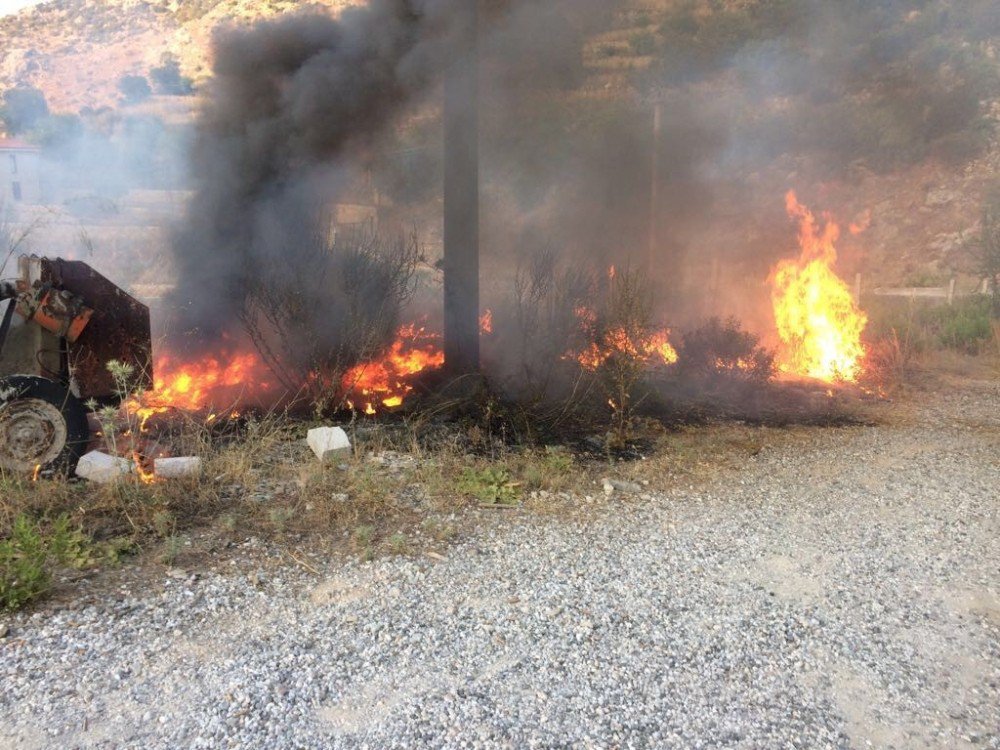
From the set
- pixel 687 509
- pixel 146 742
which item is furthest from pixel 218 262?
pixel 146 742

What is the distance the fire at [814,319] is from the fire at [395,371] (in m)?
4.68

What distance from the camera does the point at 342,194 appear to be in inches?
331

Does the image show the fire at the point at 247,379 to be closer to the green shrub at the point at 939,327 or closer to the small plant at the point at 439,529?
the small plant at the point at 439,529

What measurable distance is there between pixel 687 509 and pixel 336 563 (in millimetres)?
2282

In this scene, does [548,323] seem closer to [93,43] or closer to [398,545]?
[398,545]

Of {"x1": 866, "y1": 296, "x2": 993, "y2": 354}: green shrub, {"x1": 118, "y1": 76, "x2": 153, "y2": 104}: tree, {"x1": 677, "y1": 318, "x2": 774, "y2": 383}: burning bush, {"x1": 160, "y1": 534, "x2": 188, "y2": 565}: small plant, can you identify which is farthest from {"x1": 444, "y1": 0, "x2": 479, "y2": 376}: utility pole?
{"x1": 118, "y1": 76, "x2": 153, "y2": 104}: tree

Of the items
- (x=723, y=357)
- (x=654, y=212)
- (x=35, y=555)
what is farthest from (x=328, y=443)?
(x=654, y=212)

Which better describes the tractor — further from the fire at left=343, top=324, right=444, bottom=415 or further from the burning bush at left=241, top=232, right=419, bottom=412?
the fire at left=343, top=324, right=444, bottom=415

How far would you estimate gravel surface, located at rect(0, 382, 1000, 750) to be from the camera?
2.46m

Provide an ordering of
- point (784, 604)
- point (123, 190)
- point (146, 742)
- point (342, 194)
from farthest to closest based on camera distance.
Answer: point (123, 190) < point (342, 194) < point (784, 604) < point (146, 742)

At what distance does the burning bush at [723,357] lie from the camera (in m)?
8.33

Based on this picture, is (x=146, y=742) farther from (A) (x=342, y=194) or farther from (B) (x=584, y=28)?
(B) (x=584, y=28)

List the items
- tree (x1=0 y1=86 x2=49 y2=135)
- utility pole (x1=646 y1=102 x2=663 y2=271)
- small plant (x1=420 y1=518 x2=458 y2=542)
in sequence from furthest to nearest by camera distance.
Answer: tree (x1=0 y1=86 x2=49 y2=135) → utility pole (x1=646 y1=102 x2=663 y2=271) → small plant (x1=420 y1=518 x2=458 y2=542)

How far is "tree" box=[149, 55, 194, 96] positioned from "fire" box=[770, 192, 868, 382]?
58.4 ft
